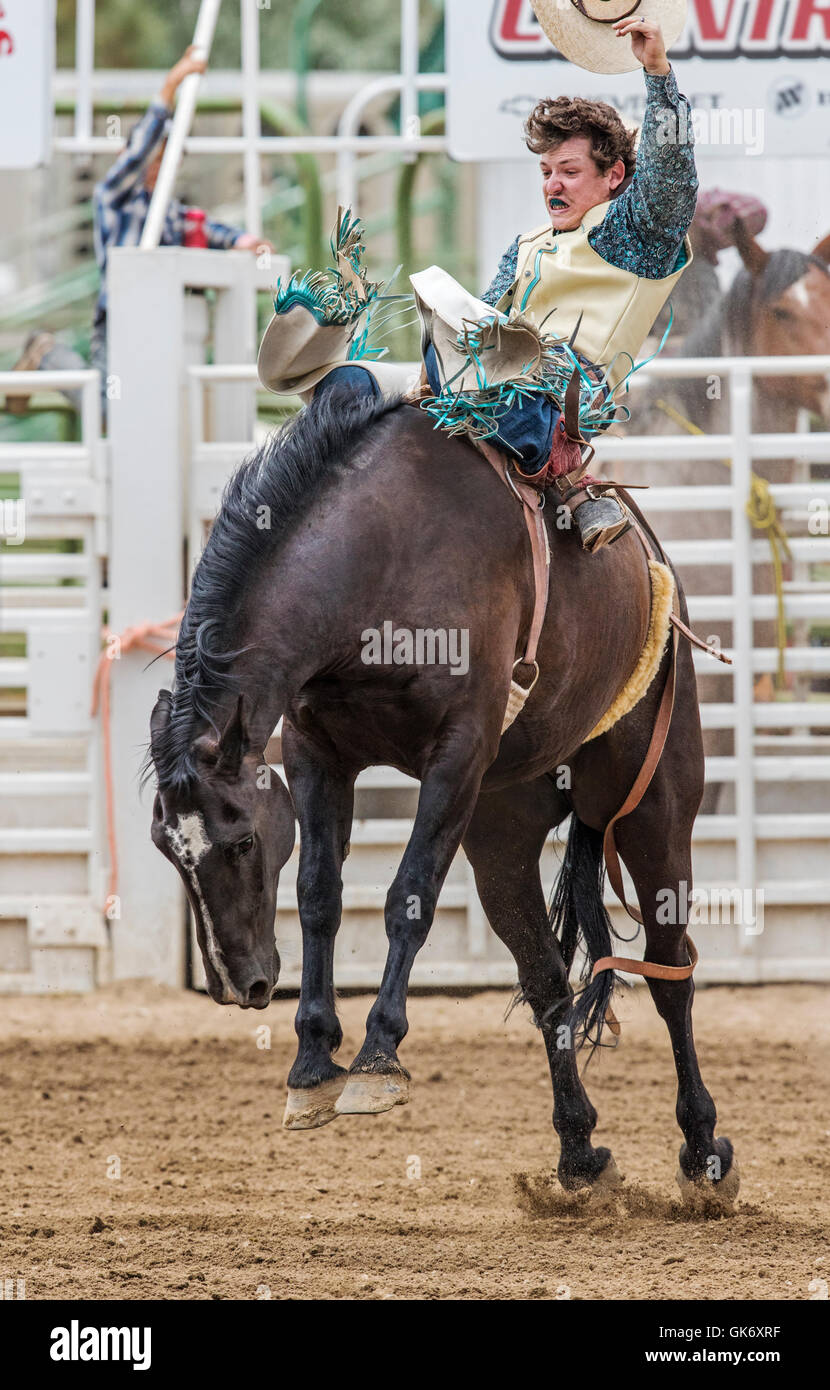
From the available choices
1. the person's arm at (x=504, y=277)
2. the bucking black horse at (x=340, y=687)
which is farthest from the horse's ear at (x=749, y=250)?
the bucking black horse at (x=340, y=687)

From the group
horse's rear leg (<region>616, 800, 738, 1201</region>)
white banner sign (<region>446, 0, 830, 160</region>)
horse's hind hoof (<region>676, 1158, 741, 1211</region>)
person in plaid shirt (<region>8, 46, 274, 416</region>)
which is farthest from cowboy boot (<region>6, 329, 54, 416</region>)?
horse's hind hoof (<region>676, 1158, 741, 1211</region>)

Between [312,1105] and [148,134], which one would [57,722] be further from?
[312,1105]

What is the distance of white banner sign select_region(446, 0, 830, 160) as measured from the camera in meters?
6.54

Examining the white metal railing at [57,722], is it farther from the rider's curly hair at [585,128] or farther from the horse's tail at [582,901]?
the rider's curly hair at [585,128]

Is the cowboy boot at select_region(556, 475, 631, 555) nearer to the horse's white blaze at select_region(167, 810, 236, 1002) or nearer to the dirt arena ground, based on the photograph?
the horse's white blaze at select_region(167, 810, 236, 1002)

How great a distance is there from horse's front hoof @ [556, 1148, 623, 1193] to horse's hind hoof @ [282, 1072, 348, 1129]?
1152 millimetres

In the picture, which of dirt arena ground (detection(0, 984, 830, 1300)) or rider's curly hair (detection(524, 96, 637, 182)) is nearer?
dirt arena ground (detection(0, 984, 830, 1300))

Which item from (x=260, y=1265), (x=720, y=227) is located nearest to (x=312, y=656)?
(x=260, y=1265)

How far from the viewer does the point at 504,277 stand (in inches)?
145

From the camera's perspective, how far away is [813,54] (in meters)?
6.59

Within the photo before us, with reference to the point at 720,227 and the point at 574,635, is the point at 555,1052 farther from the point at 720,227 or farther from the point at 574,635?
the point at 720,227

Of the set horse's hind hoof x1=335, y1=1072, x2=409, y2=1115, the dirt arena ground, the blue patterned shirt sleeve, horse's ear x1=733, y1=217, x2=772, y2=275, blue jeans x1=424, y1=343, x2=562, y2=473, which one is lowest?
the dirt arena ground

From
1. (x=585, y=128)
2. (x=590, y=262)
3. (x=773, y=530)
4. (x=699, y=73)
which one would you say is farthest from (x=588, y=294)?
(x=699, y=73)

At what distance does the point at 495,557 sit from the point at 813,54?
176 inches
